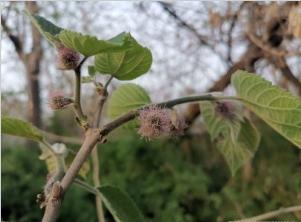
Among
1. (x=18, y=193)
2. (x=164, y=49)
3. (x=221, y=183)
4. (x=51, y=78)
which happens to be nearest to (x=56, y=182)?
(x=18, y=193)

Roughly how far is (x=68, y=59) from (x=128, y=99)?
7.3 inches

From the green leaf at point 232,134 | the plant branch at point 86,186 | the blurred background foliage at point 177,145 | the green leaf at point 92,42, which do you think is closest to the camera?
the green leaf at point 92,42

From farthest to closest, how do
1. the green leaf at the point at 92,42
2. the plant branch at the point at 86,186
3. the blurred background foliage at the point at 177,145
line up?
1. the blurred background foliage at the point at 177,145
2. the plant branch at the point at 86,186
3. the green leaf at the point at 92,42

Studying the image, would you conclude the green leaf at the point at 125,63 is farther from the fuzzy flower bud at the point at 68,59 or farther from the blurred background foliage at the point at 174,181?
the blurred background foliage at the point at 174,181

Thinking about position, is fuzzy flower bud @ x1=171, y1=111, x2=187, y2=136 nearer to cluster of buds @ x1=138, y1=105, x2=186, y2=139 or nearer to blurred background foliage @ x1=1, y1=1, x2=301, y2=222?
cluster of buds @ x1=138, y1=105, x2=186, y2=139

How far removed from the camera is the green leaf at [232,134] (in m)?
0.69

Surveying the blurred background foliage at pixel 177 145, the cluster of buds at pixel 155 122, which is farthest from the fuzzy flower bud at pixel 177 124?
the blurred background foliage at pixel 177 145

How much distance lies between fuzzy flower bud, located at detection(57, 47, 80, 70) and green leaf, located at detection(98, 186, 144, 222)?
15 cm

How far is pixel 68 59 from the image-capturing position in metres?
0.49

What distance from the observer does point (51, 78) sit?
113 inches

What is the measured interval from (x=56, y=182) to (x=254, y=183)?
6.17 ft

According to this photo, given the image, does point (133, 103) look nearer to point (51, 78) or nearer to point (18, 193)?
point (18, 193)

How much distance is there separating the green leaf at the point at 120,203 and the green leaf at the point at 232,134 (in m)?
0.16

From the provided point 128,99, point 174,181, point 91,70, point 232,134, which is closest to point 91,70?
point 91,70
